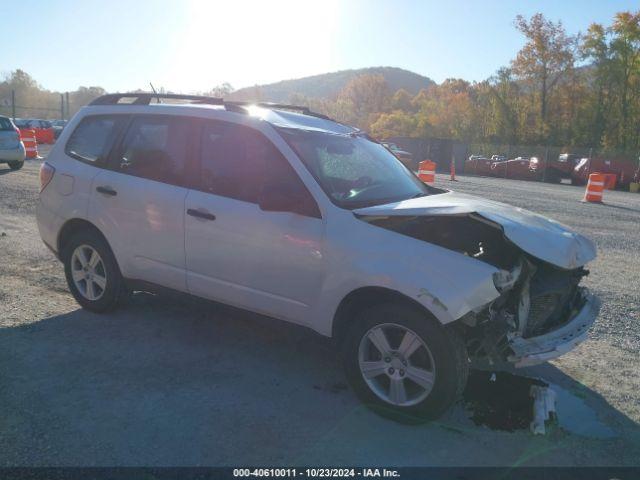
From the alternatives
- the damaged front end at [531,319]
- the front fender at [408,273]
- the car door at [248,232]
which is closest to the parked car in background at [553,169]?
the damaged front end at [531,319]

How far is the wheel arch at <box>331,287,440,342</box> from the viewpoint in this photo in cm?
339

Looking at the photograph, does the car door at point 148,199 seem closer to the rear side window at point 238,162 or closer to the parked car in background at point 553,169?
the rear side window at point 238,162

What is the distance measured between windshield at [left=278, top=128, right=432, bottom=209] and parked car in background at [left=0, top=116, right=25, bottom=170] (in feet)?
49.8

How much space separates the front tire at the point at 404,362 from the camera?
3299mm

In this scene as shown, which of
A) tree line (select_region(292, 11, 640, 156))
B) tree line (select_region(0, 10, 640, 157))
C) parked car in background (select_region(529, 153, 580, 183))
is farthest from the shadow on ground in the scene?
tree line (select_region(292, 11, 640, 156))

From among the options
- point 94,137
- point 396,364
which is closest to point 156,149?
point 94,137

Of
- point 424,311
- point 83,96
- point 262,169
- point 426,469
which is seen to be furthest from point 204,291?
point 83,96

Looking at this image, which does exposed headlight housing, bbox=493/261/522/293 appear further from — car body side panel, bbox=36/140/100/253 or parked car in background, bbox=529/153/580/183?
parked car in background, bbox=529/153/580/183

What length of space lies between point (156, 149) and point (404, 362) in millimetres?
2737

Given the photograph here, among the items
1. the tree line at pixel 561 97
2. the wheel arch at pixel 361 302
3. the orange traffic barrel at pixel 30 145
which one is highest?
the tree line at pixel 561 97

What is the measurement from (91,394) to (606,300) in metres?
5.31

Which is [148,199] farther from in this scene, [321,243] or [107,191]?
[321,243]

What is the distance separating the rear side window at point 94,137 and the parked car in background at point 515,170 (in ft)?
110

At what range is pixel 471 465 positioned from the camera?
3.09 metres
